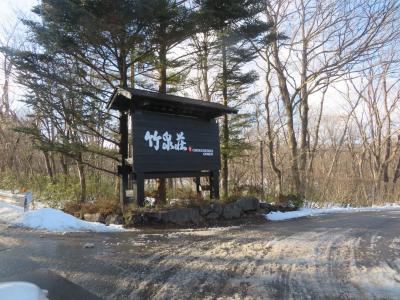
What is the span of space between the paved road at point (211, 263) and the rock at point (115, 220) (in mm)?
975

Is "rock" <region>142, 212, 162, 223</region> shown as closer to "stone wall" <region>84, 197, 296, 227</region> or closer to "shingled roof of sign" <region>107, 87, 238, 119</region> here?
"stone wall" <region>84, 197, 296, 227</region>

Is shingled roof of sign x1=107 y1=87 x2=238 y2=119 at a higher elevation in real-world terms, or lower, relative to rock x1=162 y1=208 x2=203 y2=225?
higher

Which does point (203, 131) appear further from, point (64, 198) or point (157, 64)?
point (64, 198)

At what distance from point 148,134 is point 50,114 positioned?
14.4 ft

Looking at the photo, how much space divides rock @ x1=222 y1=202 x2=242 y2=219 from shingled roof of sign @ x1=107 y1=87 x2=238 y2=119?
3.07 metres

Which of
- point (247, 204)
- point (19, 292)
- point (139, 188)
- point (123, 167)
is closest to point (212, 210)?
point (247, 204)

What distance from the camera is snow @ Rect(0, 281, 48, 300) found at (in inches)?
136

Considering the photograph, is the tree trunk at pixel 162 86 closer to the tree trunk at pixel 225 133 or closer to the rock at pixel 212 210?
the rock at pixel 212 210

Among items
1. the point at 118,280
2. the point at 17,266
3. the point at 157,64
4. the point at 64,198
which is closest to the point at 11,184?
the point at 64,198

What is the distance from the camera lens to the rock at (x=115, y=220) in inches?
376

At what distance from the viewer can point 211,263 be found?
591cm

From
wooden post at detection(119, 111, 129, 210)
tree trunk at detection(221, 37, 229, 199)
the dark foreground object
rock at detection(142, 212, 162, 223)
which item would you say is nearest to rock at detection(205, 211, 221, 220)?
rock at detection(142, 212, 162, 223)

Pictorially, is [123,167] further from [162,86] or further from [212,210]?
[162,86]

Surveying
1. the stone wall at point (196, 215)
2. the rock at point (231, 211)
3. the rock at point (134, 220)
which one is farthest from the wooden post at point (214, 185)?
the rock at point (134, 220)
